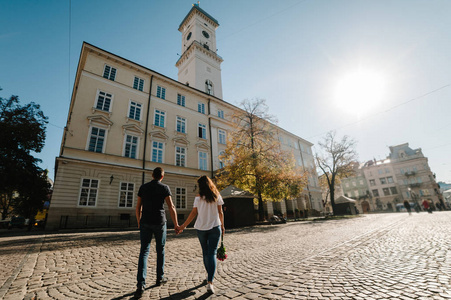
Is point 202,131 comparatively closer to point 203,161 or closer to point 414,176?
point 203,161

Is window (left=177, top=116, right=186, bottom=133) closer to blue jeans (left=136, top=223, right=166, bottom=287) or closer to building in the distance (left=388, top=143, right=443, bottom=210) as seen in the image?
blue jeans (left=136, top=223, right=166, bottom=287)

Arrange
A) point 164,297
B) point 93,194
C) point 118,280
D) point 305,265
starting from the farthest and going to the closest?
1. point 93,194
2. point 305,265
3. point 118,280
4. point 164,297

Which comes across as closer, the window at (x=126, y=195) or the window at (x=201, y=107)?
the window at (x=126, y=195)

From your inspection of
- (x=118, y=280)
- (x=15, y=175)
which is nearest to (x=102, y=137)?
(x=15, y=175)

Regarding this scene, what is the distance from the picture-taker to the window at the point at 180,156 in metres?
21.8

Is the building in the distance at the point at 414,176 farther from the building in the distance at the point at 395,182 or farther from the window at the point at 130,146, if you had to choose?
the window at the point at 130,146

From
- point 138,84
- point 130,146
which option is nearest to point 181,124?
point 138,84

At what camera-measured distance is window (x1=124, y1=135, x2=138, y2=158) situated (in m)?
18.6

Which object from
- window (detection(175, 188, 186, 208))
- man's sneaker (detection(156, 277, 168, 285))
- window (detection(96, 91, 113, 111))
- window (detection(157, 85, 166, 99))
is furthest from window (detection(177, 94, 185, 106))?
man's sneaker (detection(156, 277, 168, 285))

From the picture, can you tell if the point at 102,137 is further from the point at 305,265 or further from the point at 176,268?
the point at 305,265

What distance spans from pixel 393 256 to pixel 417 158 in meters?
69.9

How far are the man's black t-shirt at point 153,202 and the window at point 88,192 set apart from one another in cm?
1542

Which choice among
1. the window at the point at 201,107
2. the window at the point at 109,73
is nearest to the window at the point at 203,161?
the window at the point at 201,107

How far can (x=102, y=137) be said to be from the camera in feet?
57.1
